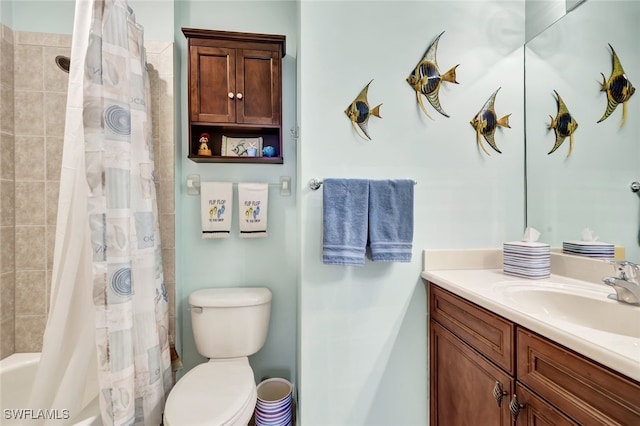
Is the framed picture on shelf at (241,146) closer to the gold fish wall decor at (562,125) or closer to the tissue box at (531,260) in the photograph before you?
the tissue box at (531,260)

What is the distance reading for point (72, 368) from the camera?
1072 mm

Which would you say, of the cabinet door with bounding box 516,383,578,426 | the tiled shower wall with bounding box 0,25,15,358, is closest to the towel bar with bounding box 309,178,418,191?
the cabinet door with bounding box 516,383,578,426

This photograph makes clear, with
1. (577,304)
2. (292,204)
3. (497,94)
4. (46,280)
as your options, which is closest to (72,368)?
(46,280)

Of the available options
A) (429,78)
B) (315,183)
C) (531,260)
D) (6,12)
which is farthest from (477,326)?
(6,12)

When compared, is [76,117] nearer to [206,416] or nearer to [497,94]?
[206,416]

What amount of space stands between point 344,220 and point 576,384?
0.90m

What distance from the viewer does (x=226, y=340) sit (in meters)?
1.50

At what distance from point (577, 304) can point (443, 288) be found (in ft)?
1.52

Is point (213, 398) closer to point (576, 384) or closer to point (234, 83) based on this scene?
point (576, 384)

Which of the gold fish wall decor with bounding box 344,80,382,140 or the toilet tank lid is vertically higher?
the gold fish wall decor with bounding box 344,80,382,140

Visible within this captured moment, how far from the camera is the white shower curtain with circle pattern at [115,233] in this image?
3.34ft

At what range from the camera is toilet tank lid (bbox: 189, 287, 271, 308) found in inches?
58.4

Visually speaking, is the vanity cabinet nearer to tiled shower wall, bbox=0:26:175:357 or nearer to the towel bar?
the towel bar

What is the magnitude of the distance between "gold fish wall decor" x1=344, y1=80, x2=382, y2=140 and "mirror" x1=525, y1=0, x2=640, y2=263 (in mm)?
876
